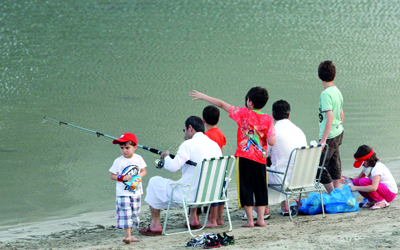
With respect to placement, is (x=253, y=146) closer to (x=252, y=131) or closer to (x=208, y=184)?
(x=252, y=131)

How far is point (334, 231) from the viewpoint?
393 cm

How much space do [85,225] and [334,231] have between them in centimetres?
236

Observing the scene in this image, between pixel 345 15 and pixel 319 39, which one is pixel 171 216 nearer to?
pixel 319 39

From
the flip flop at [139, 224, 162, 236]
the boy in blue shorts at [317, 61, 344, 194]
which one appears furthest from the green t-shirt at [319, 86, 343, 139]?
the flip flop at [139, 224, 162, 236]

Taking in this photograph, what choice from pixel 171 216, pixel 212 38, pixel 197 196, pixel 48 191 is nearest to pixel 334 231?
pixel 197 196

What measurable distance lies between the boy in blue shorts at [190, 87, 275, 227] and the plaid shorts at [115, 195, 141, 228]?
897 mm

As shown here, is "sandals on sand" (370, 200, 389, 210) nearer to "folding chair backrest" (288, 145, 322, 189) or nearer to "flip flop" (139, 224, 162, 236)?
"folding chair backrest" (288, 145, 322, 189)

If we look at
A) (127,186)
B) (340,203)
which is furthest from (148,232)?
(340,203)

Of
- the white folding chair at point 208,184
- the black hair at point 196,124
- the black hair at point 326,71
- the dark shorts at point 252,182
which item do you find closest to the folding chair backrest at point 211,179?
the white folding chair at point 208,184

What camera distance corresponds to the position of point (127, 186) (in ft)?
13.0

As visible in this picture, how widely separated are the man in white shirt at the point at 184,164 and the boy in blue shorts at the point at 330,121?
1.13 metres

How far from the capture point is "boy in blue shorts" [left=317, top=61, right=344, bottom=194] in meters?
4.74

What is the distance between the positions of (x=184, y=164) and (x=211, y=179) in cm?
30

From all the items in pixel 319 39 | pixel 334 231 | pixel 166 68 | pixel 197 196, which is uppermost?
pixel 319 39
